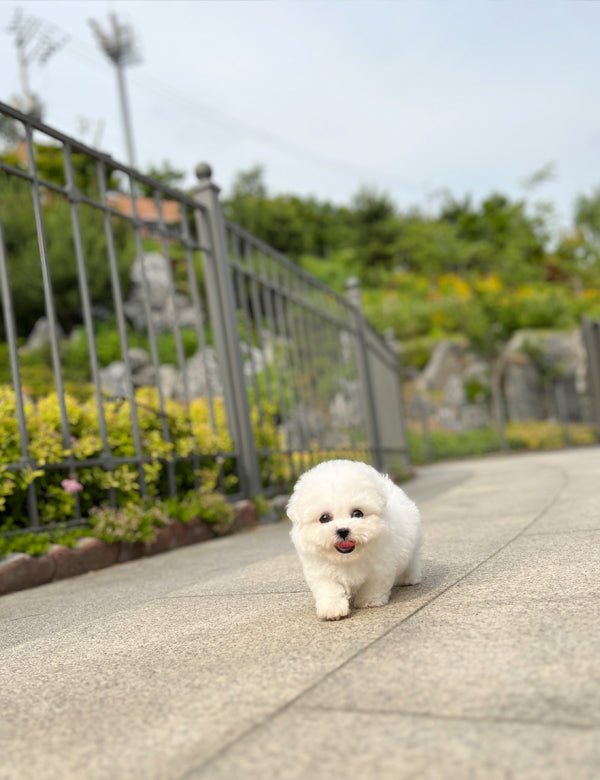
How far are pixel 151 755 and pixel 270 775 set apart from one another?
292mm

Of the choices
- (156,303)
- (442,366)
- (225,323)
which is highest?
(156,303)

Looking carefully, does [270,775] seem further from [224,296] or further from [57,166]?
[57,166]

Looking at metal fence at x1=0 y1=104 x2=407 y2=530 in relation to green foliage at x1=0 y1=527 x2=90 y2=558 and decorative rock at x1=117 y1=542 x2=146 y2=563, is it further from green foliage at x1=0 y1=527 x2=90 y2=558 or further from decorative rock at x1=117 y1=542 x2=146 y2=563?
decorative rock at x1=117 y1=542 x2=146 y2=563

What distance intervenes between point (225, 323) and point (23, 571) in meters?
2.92

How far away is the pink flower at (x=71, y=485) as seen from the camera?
4.58m

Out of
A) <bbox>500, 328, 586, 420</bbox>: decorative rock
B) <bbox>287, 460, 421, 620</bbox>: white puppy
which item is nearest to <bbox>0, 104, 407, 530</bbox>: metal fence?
<bbox>287, 460, 421, 620</bbox>: white puppy

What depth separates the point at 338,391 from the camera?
9.20m

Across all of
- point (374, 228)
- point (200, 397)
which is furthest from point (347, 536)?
point (374, 228)

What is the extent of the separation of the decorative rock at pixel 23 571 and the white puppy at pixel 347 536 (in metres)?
1.93

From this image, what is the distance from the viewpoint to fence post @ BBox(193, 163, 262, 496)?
648 cm

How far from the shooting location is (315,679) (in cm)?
194

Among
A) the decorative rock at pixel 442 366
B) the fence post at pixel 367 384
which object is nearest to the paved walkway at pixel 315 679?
the fence post at pixel 367 384

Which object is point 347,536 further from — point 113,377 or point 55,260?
point 55,260

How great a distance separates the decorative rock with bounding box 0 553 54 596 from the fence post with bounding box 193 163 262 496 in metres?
2.36
